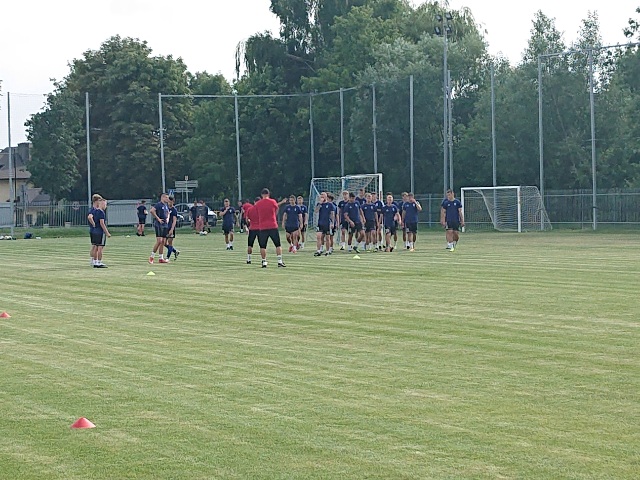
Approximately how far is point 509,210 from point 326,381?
49.9 metres

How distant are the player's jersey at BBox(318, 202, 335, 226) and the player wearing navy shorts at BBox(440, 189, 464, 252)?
3733mm

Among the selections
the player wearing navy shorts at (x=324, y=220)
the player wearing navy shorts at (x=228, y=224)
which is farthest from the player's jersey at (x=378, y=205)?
the player wearing navy shorts at (x=228, y=224)

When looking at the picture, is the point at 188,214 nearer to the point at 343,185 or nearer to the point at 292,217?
the point at 343,185

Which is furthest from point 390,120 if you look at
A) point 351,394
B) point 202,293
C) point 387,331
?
point 351,394

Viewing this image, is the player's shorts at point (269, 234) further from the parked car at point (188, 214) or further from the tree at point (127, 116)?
the tree at point (127, 116)

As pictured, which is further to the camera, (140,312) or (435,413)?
(140,312)

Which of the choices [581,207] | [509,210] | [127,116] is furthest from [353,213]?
[127,116]

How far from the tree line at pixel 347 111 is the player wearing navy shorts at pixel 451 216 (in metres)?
22.1

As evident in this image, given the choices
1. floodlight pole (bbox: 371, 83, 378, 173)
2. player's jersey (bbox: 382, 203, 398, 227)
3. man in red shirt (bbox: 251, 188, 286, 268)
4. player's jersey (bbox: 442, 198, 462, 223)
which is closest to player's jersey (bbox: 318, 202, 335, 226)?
player's jersey (bbox: 382, 203, 398, 227)

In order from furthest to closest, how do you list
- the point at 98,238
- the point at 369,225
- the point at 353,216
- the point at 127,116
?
the point at 127,116
the point at 369,225
the point at 353,216
the point at 98,238

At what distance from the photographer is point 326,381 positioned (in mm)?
10898

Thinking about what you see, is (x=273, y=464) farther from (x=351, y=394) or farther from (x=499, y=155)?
(x=499, y=155)

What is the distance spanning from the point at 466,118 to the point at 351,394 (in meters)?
64.0

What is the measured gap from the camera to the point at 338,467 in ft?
24.5
